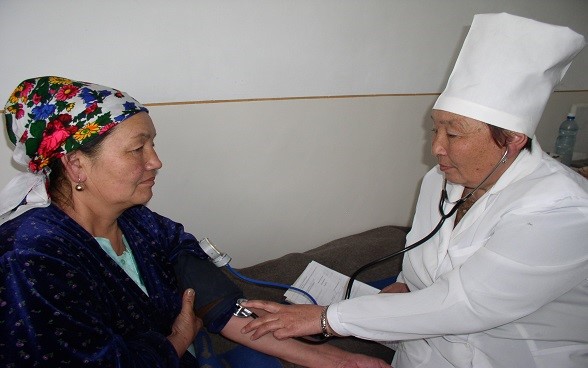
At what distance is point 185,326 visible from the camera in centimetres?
115

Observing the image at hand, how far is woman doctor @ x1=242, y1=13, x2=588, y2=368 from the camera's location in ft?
2.96

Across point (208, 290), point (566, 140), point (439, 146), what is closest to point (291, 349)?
point (208, 290)

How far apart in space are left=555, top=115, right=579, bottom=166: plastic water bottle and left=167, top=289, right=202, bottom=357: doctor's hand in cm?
277

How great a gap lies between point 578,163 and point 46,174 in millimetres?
3268

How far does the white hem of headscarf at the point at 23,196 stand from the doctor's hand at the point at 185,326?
0.49 m

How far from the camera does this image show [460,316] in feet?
3.08

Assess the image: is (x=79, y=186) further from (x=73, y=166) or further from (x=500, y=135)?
(x=500, y=135)

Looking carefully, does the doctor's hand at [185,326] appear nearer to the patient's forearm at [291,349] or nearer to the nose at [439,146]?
the patient's forearm at [291,349]

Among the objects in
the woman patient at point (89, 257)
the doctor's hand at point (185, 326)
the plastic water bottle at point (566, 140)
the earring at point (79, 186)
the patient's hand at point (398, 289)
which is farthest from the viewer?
A: the plastic water bottle at point (566, 140)

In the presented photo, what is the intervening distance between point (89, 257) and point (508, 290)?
1.03 meters

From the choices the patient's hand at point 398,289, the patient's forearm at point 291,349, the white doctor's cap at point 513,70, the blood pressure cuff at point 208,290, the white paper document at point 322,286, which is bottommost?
the white paper document at point 322,286

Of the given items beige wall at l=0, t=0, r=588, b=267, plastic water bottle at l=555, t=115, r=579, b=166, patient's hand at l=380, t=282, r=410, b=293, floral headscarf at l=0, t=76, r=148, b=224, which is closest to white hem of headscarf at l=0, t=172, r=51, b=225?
floral headscarf at l=0, t=76, r=148, b=224

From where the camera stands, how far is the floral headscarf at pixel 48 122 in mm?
938

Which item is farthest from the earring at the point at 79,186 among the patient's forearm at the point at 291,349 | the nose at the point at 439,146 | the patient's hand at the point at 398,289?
the patient's hand at the point at 398,289
